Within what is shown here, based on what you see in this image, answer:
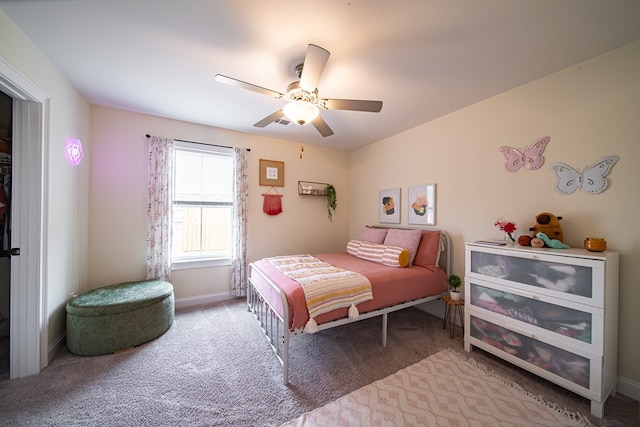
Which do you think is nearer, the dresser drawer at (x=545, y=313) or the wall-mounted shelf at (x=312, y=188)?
the dresser drawer at (x=545, y=313)

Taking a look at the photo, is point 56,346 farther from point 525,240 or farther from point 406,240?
point 525,240

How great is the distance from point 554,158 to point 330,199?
3.05 m

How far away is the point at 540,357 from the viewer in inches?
72.8

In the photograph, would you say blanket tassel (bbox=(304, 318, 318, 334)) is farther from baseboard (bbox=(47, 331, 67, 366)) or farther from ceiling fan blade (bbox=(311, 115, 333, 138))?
baseboard (bbox=(47, 331, 67, 366))

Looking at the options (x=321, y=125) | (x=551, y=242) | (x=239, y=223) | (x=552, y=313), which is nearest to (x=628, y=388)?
(x=552, y=313)

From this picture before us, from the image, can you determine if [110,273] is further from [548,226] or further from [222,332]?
[548,226]

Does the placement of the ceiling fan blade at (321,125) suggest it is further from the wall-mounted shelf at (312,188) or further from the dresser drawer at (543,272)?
the dresser drawer at (543,272)

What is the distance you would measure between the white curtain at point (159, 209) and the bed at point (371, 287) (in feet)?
4.10

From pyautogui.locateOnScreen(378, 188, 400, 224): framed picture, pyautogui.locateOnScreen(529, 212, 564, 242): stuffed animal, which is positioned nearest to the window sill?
pyautogui.locateOnScreen(378, 188, 400, 224): framed picture

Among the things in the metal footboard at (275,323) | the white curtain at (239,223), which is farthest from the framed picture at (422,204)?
the white curtain at (239,223)

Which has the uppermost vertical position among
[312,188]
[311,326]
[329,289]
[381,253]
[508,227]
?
[312,188]

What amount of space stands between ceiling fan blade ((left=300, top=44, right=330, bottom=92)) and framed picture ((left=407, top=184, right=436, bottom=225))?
222 cm

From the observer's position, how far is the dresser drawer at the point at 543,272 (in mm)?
1620

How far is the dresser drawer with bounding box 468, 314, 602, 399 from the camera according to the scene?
5.31 ft
